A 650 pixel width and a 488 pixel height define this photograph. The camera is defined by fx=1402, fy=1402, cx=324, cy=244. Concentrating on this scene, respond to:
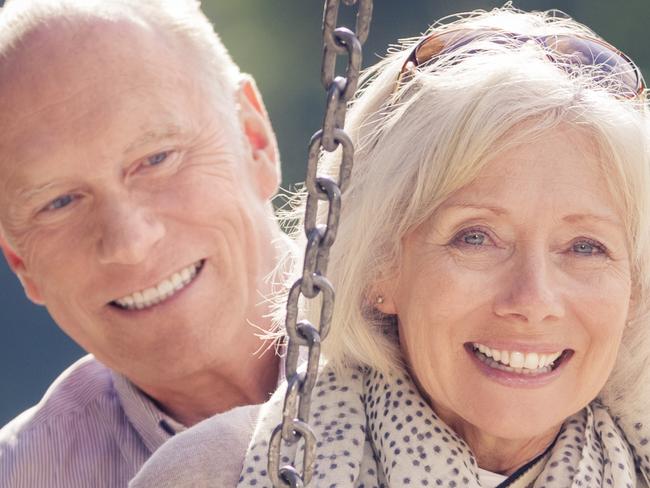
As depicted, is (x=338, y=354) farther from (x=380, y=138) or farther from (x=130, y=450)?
(x=130, y=450)

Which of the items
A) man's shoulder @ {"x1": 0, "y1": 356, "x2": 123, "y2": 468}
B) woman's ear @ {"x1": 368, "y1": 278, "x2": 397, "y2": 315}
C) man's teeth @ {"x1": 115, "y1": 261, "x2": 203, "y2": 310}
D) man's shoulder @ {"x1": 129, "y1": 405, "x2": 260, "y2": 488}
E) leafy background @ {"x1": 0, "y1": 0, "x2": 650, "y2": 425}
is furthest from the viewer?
leafy background @ {"x1": 0, "y1": 0, "x2": 650, "y2": 425}

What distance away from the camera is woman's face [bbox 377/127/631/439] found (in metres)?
2.22

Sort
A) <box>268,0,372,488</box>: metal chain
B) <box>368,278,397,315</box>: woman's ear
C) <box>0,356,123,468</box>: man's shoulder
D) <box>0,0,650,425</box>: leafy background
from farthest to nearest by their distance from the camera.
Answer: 1. <box>0,0,650,425</box>: leafy background
2. <box>0,356,123,468</box>: man's shoulder
3. <box>368,278,397,315</box>: woman's ear
4. <box>268,0,372,488</box>: metal chain

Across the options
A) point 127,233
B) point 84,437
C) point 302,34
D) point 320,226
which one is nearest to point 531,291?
point 320,226

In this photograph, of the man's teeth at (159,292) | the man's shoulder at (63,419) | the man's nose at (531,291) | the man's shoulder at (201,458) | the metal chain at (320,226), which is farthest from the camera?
the man's shoulder at (63,419)

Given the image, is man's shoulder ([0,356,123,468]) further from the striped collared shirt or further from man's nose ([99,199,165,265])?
man's nose ([99,199,165,265])

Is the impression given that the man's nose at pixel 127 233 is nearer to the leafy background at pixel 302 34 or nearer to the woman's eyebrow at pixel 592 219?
the woman's eyebrow at pixel 592 219

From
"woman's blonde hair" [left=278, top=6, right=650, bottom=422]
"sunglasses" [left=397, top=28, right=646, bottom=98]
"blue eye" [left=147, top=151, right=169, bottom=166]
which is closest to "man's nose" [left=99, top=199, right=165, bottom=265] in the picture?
"blue eye" [left=147, top=151, right=169, bottom=166]

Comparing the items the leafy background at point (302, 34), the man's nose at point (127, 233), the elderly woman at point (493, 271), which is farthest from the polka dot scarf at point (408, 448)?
the leafy background at point (302, 34)

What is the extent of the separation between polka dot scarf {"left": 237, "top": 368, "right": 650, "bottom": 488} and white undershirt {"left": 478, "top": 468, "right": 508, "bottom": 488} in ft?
0.07

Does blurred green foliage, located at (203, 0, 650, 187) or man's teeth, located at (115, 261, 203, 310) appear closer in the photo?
man's teeth, located at (115, 261, 203, 310)

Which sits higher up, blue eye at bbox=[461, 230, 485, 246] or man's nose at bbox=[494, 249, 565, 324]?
blue eye at bbox=[461, 230, 485, 246]

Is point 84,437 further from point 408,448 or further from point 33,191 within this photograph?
point 408,448

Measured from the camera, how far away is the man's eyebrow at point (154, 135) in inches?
117
